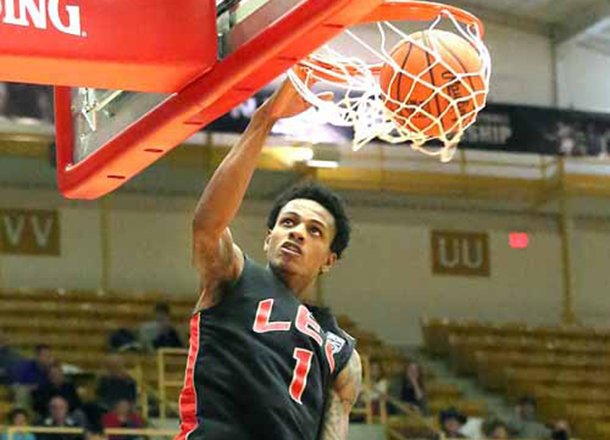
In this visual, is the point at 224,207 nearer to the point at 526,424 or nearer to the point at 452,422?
the point at 452,422

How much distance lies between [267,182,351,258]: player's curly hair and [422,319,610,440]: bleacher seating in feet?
36.3

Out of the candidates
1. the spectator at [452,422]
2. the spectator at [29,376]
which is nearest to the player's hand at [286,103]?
the spectator at [29,376]

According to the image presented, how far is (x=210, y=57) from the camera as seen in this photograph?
364 cm

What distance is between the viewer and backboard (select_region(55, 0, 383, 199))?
334 centimetres

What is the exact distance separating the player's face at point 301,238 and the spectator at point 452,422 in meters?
9.27

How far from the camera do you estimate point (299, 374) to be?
3600 mm

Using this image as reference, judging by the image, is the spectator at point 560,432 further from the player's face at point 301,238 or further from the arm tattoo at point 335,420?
the player's face at point 301,238

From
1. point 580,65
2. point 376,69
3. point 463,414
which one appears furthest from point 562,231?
point 376,69

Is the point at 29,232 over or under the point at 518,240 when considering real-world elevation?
over

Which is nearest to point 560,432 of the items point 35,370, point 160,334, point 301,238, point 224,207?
point 160,334

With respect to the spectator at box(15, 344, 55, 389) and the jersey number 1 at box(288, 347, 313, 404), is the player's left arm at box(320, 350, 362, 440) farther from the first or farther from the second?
the spectator at box(15, 344, 55, 389)

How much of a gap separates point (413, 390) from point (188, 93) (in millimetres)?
10320

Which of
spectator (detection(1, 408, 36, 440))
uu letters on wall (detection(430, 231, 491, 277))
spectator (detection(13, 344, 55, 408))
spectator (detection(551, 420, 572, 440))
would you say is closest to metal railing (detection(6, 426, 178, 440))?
spectator (detection(1, 408, 36, 440))

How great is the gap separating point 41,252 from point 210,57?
41.2ft
